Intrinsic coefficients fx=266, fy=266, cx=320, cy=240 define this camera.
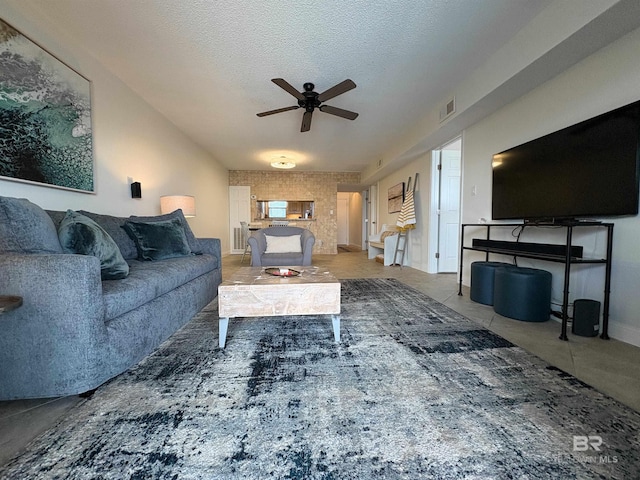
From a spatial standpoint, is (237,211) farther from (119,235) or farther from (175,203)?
(119,235)

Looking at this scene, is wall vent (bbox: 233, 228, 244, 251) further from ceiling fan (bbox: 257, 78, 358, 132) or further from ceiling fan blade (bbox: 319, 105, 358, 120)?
ceiling fan blade (bbox: 319, 105, 358, 120)

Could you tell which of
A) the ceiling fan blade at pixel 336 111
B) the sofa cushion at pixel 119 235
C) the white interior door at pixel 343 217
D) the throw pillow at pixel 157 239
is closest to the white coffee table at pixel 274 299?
the throw pillow at pixel 157 239

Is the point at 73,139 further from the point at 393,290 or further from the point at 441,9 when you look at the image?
the point at 393,290

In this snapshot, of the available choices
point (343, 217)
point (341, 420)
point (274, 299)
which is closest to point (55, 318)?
point (274, 299)

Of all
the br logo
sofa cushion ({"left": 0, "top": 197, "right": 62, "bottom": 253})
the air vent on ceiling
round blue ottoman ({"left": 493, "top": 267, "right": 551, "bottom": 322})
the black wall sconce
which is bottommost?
the br logo

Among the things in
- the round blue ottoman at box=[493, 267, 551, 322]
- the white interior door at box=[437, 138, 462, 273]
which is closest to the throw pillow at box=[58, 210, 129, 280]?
the round blue ottoman at box=[493, 267, 551, 322]

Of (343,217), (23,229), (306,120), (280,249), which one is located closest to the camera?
(23,229)

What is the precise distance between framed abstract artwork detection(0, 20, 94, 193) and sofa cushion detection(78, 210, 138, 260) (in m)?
0.42

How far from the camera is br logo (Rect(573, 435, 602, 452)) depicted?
92cm

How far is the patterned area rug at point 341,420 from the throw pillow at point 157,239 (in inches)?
40.2

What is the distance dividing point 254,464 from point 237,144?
5274mm

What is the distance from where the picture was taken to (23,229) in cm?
134

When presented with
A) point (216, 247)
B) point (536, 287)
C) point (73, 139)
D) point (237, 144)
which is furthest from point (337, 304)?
point (237, 144)

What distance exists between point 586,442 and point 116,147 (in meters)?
4.15
